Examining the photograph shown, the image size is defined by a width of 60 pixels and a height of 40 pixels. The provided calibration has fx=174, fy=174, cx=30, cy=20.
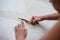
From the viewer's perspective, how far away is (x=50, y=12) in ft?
5.37

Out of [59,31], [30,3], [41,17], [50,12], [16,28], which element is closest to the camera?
[59,31]

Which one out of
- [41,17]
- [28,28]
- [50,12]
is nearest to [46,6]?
[50,12]

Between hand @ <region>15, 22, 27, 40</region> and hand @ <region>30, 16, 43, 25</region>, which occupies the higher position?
hand @ <region>30, 16, 43, 25</region>

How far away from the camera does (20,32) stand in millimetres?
1366

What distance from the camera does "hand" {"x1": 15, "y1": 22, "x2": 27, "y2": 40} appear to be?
1324 millimetres

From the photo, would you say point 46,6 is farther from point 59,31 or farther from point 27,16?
point 59,31

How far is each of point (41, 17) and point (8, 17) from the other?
294 mm

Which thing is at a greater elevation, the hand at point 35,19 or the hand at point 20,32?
the hand at point 35,19

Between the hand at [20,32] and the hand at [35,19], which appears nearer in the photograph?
the hand at [20,32]

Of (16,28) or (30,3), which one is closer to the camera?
(16,28)

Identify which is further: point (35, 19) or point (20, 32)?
point (35, 19)

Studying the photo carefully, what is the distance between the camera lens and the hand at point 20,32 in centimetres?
132

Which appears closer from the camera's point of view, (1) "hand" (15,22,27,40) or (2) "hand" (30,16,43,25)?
(1) "hand" (15,22,27,40)

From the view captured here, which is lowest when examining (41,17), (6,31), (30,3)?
(6,31)
